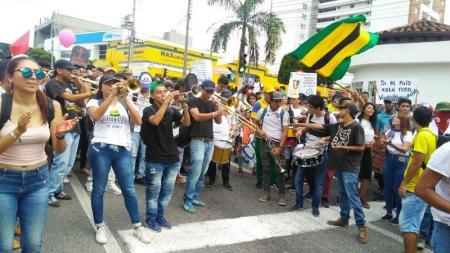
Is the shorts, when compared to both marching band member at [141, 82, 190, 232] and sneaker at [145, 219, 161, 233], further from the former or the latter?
sneaker at [145, 219, 161, 233]

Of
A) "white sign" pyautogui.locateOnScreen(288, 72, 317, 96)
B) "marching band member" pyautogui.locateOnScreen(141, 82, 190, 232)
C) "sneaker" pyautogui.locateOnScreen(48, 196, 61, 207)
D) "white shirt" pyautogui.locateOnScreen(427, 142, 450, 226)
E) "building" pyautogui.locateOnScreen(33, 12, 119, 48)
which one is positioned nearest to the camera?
"white shirt" pyautogui.locateOnScreen(427, 142, 450, 226)

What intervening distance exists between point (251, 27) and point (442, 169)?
21.1 meters

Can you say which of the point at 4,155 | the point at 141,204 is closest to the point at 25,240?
the point at 4,155

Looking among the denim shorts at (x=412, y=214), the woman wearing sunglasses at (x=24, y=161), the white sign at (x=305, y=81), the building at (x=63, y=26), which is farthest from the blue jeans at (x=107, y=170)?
the building at (x=63, y=26)

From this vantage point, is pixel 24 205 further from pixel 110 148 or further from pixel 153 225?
pixel 153 225

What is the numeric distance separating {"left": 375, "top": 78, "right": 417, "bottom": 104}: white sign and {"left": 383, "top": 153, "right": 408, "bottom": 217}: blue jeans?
262cm

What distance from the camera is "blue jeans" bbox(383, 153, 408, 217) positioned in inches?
238

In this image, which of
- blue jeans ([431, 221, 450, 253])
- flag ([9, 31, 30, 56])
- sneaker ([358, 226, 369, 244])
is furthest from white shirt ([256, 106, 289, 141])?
flag ([9, 31, 30, 56])

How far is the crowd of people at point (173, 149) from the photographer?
2.84 m

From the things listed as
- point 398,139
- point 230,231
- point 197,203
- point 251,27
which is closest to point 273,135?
point 197,203

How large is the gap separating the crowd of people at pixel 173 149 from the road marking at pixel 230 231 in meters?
0.15

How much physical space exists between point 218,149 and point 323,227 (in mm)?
2240

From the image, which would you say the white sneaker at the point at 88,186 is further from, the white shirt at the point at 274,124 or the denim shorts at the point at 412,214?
the denim shorts at the point at 412,214

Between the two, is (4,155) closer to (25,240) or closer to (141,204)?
(25,240)
